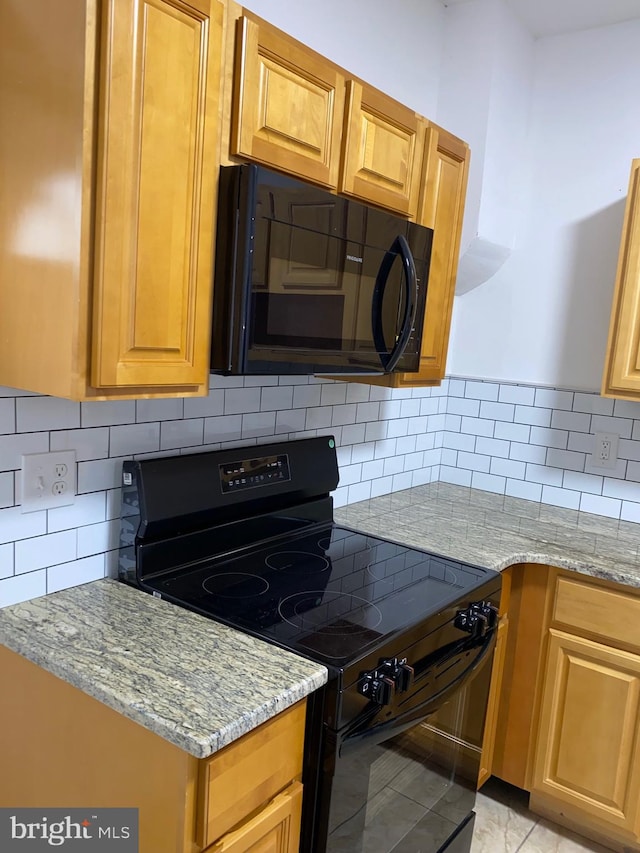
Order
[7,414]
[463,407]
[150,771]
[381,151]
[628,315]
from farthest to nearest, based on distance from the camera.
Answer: [463,407] < [628,315] < [381,151] < [7,414] < [150,771]

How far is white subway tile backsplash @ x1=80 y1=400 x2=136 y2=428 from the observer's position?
1.51 m

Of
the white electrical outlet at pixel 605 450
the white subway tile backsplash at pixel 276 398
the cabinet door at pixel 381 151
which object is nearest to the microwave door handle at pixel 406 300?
the cabinet door at pixel 381 151

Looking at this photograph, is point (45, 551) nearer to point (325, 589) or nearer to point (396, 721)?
point (325, 589)

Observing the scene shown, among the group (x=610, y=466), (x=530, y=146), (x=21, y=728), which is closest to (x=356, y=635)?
(x=21, y=728)

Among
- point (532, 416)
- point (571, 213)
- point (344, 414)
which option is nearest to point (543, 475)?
point (532, 416)

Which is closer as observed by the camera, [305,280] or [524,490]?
[305,280]

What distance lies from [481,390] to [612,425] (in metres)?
0.52

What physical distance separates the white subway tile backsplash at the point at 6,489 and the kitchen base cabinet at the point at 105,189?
0.21m

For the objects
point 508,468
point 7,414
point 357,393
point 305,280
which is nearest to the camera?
point 7,414

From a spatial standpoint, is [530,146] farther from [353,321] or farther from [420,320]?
[353,321]

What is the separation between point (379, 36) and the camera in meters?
2.13

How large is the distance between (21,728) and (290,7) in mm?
1847

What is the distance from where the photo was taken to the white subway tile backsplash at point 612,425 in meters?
2.37

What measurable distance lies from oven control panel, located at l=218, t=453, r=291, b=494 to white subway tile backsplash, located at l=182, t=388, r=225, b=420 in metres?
0.15
